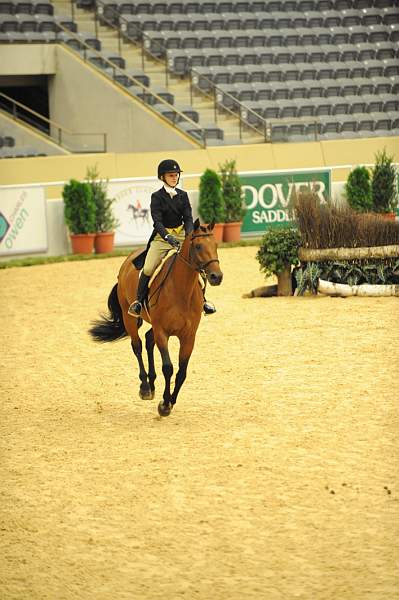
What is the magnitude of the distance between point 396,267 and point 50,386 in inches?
283

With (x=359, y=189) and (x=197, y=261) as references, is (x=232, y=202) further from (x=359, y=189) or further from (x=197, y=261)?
(x=197, y=261)

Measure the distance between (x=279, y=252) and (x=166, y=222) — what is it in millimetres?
6818

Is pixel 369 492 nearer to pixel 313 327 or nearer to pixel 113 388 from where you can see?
pixel 113 388

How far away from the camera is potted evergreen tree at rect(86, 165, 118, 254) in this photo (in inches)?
952

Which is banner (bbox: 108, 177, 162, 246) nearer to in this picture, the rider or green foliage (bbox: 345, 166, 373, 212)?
green foliage (bbox: 345, 166, 373, 212)

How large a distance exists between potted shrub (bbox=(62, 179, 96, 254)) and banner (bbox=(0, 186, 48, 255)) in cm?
54

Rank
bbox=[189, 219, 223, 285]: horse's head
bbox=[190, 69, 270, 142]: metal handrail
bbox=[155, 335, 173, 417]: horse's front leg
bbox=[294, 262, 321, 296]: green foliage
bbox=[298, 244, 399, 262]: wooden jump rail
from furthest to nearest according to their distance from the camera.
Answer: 1. bbox=[190, 69, 270, 142]: metal handrail
2. bbox=[294, 262, 321, 296]: green foliage
3. bbox=[298, 244, 399, 262]: wooden jump rail
4. bbox=[155, 335, 173, 417]: horse's front leg
5. bbox=[189, 219, 223, 285]: horse's head

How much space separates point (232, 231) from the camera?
26.0 metres

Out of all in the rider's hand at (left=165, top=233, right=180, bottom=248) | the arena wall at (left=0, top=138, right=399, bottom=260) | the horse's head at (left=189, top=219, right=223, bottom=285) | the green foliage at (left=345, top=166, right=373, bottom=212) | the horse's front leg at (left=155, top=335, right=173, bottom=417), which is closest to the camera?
the horse's head at (left=189, top=219, right=223, bottom=285)

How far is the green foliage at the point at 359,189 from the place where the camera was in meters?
26.5

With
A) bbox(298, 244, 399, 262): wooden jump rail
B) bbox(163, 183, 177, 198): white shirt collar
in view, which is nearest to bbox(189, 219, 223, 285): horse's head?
bbox(163, 183, 177, 198): white shirt collar

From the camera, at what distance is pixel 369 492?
7.61 m

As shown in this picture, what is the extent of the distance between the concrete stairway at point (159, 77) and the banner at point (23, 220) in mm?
6589

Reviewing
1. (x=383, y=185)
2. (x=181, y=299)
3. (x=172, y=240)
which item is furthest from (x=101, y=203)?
(x=181, y=299)
